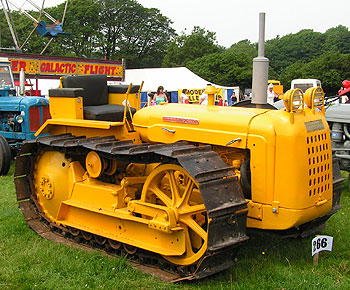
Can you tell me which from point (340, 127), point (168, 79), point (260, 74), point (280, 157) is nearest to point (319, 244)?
point (280, 157)

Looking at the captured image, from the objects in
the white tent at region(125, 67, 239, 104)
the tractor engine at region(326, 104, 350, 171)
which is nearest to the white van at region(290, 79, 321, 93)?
the white tent at region(125, 67, 239, 104)

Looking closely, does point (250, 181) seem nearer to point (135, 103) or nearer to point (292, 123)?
point (292, 123)

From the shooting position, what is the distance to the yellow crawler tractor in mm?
4430

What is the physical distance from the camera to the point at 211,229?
13.6 feet

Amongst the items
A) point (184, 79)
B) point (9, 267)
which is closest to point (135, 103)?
point (9, 267)

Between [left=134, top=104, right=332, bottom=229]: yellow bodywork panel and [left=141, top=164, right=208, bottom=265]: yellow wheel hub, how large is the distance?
0.50 metres

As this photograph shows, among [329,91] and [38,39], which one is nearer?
[329,91]

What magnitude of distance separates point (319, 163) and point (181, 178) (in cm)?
140

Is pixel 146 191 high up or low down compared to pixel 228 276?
up

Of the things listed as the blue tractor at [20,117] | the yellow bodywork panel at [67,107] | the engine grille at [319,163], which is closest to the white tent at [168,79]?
the blue tractor at [20,117]

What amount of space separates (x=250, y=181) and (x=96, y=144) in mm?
1727

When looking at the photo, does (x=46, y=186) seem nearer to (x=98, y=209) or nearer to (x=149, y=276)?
(x=98, y=209)

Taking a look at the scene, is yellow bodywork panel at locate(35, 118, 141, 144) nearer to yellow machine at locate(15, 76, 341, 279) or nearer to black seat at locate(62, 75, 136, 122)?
yellow machine at locate(15, 76, 341, 279)

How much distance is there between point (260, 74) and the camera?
18.8 ft
